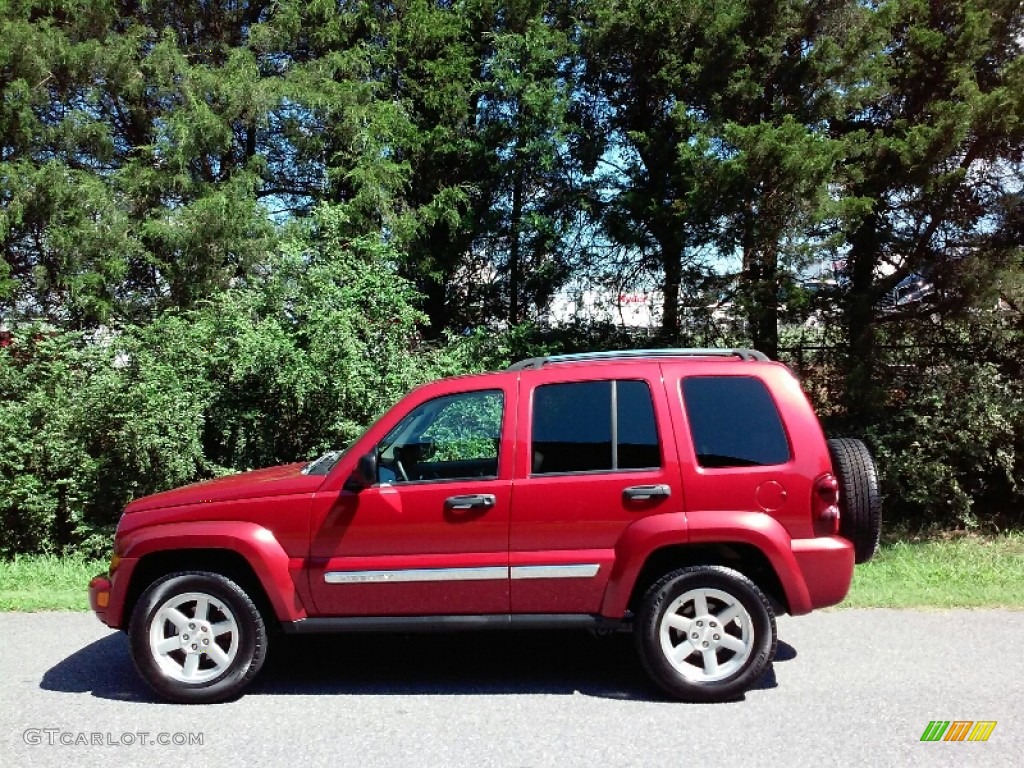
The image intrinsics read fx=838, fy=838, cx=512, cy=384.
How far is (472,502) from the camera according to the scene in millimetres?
4680

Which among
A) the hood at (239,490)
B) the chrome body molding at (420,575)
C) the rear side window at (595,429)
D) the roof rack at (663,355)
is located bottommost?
the chrome body molding at (420,575)

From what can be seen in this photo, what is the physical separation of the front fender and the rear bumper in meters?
2.81

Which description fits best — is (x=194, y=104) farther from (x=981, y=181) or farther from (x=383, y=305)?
(x=981, y=181)

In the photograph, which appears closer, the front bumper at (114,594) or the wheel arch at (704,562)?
the wheel arch at (704,562)

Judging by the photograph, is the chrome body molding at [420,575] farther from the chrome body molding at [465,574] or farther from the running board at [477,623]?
the running board at [477,623]

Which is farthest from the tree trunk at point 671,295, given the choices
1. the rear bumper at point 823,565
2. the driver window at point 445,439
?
the rear bumper at point 823,565

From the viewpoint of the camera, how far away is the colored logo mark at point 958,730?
4090 millimetres

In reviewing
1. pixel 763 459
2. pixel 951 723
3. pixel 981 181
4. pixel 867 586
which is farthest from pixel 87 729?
pixel 981 181

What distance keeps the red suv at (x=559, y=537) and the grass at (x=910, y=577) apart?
221 centimetres

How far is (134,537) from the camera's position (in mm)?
4891

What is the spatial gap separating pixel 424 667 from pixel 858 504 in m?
2.82

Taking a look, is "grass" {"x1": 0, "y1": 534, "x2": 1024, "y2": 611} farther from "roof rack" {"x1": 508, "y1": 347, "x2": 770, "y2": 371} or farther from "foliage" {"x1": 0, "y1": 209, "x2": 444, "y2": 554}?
"roof rack" {"x1": 508, "y1": 347, "x2": 770, "y2": 371}

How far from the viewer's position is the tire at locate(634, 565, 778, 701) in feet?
14.9

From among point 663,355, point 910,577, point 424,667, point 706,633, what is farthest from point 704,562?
point 910,577
